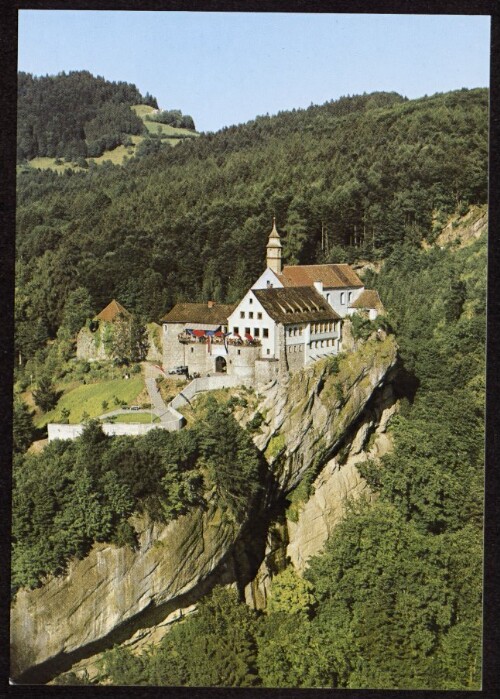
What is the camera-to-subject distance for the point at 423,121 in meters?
33.6

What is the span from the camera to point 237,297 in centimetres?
2434

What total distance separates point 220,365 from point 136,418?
2.33m

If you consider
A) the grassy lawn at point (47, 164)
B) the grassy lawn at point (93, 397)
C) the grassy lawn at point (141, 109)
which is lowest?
the grassy lawn at point (93, 397)

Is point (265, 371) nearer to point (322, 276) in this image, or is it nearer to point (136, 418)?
point (136, 418)

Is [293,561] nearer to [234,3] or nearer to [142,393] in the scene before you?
[142,393]

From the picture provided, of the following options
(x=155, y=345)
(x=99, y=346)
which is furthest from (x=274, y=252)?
(x=99, y=346)

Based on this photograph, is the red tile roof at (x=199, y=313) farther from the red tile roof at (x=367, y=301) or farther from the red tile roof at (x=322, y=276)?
the red tile roof at (x=367, y=301)

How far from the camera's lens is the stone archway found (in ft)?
75.8

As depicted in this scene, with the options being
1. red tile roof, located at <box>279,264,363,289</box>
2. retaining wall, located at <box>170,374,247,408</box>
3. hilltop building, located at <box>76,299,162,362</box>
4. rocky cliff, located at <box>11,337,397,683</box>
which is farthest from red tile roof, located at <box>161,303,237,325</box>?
rocky cliff, located at <box>11,337,397,683</box>

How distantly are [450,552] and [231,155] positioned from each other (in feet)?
40.1

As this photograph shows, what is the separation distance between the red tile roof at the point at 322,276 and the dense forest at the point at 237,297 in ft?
4.23

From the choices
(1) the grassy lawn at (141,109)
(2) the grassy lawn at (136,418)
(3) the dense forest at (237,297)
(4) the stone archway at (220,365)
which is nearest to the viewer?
(3) the dense forest at (237,297)

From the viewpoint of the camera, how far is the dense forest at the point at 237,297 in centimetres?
2044

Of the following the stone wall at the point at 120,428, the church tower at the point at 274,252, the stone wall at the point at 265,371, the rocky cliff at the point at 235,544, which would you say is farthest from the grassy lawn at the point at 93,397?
the church tower at the point at 274,252
